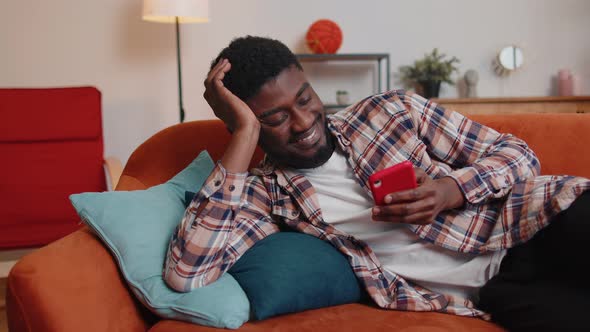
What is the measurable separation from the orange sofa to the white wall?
192 cm

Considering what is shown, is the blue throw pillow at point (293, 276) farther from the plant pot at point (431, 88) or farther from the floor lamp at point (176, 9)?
the plant pot at point (431, 88)

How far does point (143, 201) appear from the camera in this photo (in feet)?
4.26

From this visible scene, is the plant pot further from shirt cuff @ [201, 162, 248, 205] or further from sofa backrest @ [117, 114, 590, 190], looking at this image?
shirt cuff @ [201, 162, 248, 205]

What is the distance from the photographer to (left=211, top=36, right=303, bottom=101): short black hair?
4.20 ft

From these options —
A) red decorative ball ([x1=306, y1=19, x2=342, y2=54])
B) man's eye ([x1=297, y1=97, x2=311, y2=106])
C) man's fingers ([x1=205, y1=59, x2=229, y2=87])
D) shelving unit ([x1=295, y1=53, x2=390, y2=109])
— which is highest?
red decorative ball ([x1=306, y1=19, x2=342, y2=54])

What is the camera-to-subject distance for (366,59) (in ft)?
11.5

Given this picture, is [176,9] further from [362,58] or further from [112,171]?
[362,58]

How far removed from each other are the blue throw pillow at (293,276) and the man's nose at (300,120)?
245 millimetres

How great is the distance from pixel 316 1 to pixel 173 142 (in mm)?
2070

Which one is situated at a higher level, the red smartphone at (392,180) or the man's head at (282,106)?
the man's head at (282,106)

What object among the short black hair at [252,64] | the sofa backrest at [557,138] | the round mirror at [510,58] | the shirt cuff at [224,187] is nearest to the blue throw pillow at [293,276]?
the shirt cuff at [224,187]

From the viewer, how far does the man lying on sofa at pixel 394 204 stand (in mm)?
1069

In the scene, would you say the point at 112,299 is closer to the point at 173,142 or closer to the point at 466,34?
the point at 173,142

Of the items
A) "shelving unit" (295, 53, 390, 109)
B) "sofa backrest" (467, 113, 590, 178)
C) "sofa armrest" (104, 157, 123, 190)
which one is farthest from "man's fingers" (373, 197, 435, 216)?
"shelving unit" (295, 53, 390, 109)
